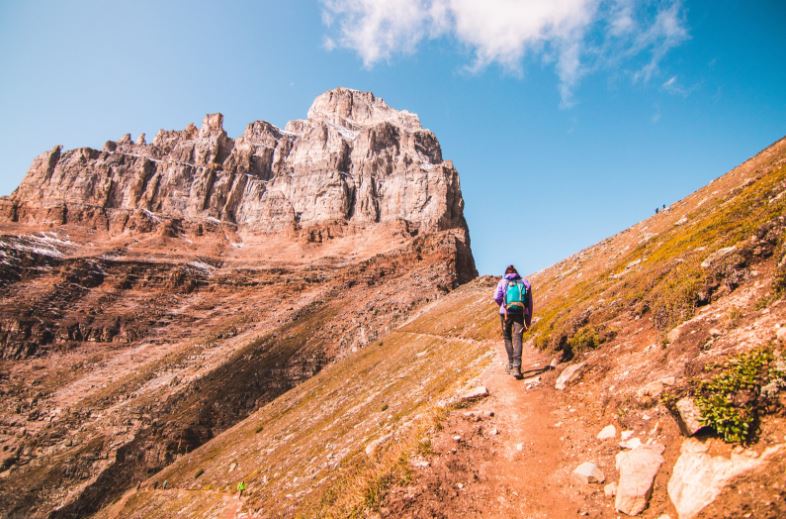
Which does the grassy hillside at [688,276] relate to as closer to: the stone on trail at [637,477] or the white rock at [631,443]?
the white rock at [631,443]

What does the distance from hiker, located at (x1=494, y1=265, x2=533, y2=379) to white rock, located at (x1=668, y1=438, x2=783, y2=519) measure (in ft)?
22.7

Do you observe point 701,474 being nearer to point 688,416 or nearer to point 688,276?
point 688,416

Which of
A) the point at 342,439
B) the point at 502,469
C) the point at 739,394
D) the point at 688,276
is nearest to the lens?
the point at 739,394

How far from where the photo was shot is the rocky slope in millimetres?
48312

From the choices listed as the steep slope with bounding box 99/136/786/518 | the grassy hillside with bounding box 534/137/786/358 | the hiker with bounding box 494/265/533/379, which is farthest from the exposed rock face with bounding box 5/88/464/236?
the hiker with bounding box 494/265/533/379

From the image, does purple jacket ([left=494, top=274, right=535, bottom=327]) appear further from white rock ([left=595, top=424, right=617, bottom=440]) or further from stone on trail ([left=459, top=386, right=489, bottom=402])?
white rock ([left=595, top=424, right=617, bottom=440])

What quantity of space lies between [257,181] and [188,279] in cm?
6969

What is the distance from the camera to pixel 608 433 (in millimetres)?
7504

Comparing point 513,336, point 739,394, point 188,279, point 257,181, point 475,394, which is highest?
point 257,181

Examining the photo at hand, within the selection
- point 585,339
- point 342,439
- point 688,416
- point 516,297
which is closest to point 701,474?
point 688,416

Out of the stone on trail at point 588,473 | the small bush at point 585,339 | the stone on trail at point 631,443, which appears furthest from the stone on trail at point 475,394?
the stone on trail at point 631,443

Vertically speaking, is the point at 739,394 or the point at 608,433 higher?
the point at 739,394

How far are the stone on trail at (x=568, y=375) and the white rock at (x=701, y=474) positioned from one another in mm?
4782

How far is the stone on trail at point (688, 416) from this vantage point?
5.72m
